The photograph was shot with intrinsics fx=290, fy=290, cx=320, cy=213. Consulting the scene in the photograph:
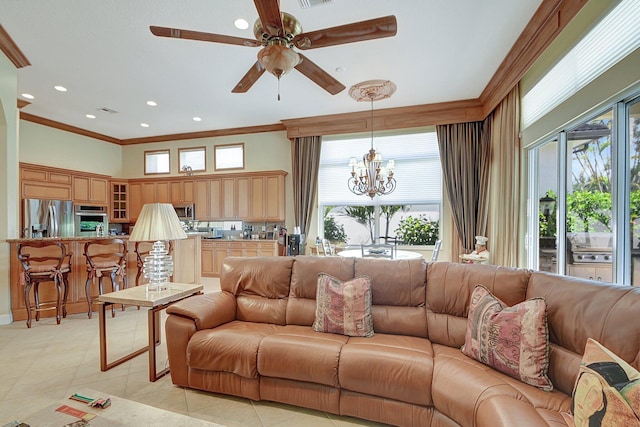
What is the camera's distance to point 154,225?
253cm

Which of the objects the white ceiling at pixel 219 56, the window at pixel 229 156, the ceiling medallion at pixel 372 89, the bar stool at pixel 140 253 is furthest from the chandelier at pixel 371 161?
the bar stool at pixel 140 253

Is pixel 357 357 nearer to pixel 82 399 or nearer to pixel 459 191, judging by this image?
pixel 82 399

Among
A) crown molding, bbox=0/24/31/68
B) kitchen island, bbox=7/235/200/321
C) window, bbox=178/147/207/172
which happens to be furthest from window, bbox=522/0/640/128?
window, bbox=178/147/207/172

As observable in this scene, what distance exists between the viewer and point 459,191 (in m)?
5.21

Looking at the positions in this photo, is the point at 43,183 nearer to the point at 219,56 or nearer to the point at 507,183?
the point at 219,56

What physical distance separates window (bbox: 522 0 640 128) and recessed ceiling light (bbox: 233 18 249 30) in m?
3.19

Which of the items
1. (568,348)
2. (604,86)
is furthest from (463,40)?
(568,348)

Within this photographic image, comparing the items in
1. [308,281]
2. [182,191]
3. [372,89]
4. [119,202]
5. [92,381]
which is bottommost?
[92,381]

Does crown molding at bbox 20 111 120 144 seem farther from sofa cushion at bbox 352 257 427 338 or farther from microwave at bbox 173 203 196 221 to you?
sofa cushion at bbox 352 257 427 338

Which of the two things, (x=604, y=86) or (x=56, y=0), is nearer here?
(x=604, y=86)

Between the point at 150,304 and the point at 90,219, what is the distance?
5.79 meters

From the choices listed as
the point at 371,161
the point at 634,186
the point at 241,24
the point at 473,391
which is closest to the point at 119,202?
the point at 241,24

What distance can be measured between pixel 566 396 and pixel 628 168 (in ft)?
6.15

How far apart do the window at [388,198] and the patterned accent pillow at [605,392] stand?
413 cm
